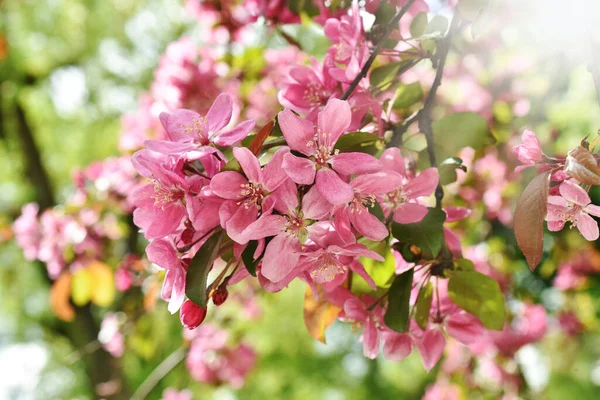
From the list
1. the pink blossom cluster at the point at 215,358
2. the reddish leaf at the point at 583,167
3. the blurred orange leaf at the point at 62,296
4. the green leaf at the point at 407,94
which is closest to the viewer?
the reddish leaf at the point at 583,167

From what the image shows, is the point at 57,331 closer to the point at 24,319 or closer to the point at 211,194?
the point at 24,319

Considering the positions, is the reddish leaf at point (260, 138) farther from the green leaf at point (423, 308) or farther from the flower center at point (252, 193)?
the green leaf at point (423, 308)

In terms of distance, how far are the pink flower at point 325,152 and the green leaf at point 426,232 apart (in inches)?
6.7

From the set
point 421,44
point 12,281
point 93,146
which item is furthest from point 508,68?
point 12,281

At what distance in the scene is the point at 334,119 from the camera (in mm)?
743

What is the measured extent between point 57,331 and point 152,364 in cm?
156

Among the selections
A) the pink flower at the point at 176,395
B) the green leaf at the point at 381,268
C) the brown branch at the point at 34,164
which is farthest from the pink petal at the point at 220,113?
the brown branch at the point at 34,164

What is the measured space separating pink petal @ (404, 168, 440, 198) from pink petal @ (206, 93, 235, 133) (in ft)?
0.98

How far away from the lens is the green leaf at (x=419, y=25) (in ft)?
3.63

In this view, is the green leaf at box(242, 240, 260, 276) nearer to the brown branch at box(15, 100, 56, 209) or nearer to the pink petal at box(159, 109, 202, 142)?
the pink petal at box(159, 109, 202, 142)

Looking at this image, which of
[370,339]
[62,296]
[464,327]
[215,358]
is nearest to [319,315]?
[370,339]

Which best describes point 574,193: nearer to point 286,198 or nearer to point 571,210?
point 571,210

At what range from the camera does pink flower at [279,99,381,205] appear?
2.31 feet

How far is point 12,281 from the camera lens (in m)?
7.30
